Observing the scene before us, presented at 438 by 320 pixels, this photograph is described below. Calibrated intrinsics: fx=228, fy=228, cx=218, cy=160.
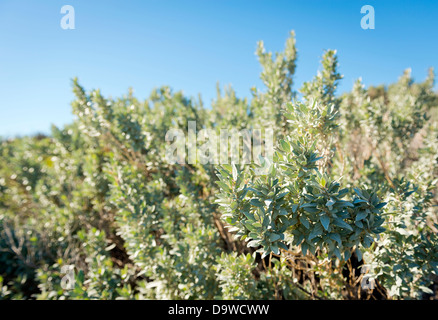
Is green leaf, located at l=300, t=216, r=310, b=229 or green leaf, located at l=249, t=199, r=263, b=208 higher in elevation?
green leaf, located at l=249, t=199, r=263, b=208

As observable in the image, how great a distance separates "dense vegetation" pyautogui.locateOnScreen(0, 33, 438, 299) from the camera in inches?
55.8

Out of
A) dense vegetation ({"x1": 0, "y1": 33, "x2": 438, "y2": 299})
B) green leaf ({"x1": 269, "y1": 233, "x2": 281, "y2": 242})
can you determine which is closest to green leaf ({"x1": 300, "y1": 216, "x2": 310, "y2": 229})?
dense vegetation ({"x1": 0, "y1": 33, "x2": 438, "y2": 299})

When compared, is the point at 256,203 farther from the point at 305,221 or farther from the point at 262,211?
the point at 305,221

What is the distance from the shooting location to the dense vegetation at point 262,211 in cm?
142

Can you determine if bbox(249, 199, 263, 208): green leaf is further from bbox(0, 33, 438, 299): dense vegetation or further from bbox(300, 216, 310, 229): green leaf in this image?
bbox(300, 216, 310, 229): green leaf

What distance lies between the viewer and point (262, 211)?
136 centimetres

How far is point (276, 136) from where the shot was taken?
3.09 meters

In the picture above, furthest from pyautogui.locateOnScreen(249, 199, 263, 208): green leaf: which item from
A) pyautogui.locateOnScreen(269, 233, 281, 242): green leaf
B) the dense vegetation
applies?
A: pyautogui.locateOnScreen(269, 233, 281, 242): green leaf

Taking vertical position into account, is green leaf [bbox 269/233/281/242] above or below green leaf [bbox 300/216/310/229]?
below

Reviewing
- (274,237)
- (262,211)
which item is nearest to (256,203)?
(262,211)

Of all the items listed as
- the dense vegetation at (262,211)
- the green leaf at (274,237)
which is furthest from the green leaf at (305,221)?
the green leaf at (274,237)
